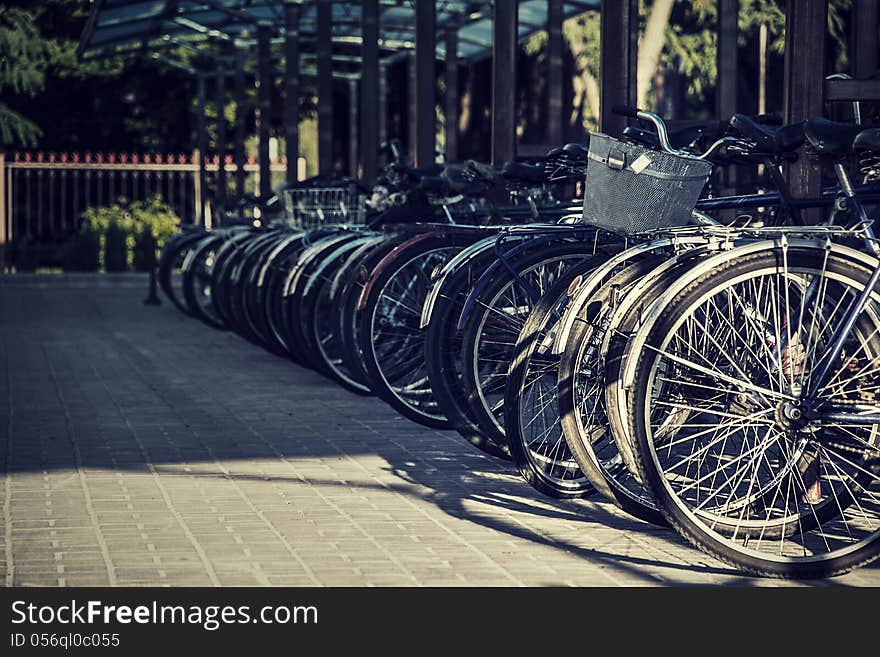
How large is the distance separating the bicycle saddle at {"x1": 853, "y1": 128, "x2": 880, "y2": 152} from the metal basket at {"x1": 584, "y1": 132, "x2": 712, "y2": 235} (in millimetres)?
464

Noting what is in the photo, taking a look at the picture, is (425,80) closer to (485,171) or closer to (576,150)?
(485,171)

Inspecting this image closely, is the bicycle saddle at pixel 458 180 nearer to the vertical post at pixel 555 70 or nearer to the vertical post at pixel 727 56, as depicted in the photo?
the vertical post at pixel 727 56

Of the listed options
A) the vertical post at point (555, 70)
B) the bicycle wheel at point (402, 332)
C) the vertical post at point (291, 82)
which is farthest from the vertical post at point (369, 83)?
the bicycle wheel at point (402, 332)

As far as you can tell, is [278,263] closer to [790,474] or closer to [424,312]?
[424,312]

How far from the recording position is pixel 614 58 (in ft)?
27.1

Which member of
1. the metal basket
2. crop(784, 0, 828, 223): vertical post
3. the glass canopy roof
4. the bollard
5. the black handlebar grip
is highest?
the glass canopy roof

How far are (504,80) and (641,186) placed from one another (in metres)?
5.51

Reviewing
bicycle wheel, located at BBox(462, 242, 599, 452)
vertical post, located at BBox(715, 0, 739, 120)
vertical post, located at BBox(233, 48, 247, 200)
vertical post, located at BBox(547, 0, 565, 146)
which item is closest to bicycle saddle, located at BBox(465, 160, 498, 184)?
bicycle wheel, located at BBox(462, 242, 599, 452)

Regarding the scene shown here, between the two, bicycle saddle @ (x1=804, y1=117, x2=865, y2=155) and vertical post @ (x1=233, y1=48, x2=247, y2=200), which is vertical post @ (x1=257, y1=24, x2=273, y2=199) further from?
bicycle saddle @ (x1=804, y1=117, x2=865, y2=155)

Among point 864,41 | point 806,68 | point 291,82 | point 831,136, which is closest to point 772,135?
point 831,136

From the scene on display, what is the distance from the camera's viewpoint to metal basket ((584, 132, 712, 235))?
5.17m

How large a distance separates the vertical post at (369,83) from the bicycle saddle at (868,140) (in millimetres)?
8617

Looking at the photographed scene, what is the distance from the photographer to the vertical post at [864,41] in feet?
24.7

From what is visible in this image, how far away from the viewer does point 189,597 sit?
4.48 meters
